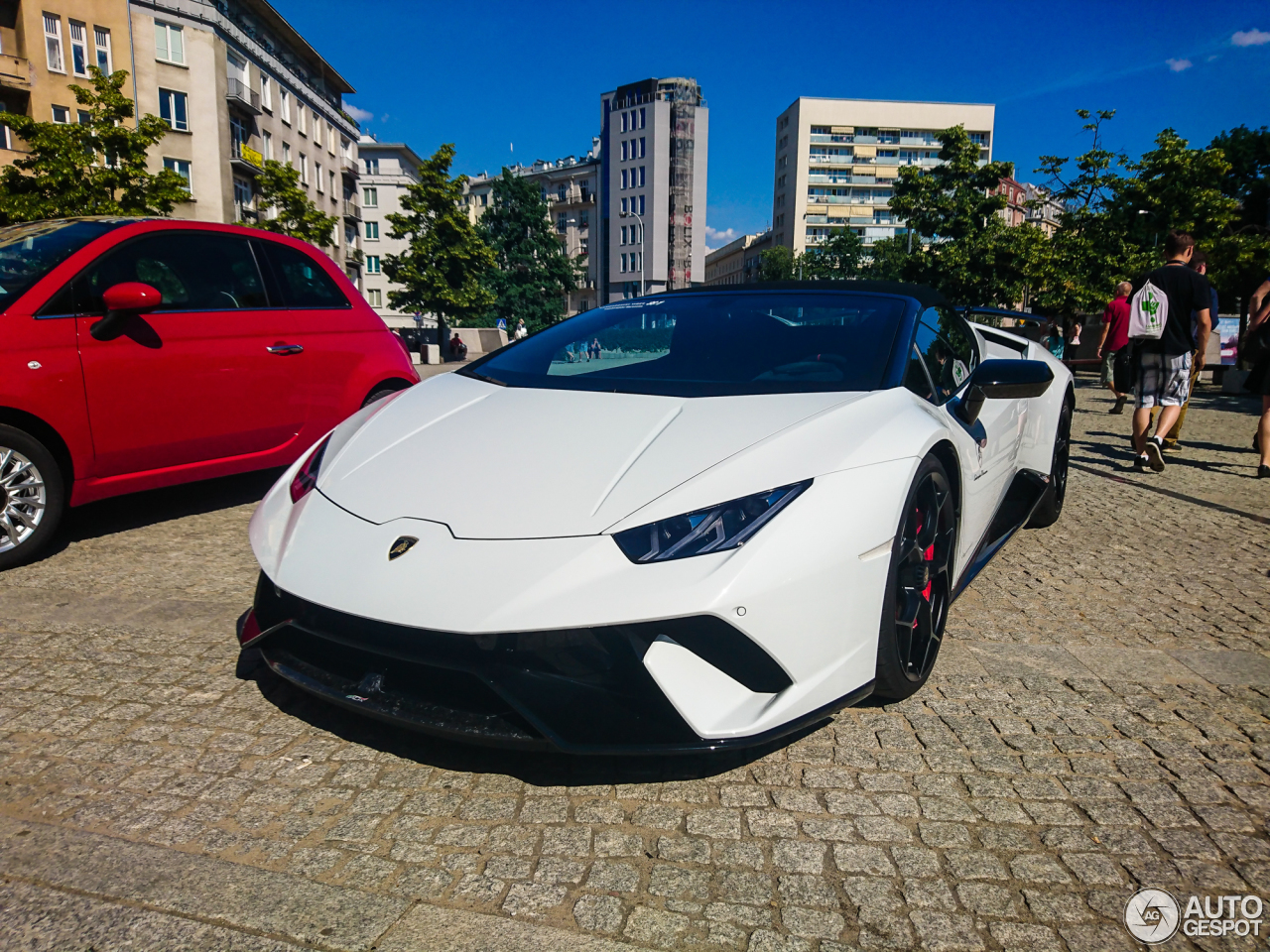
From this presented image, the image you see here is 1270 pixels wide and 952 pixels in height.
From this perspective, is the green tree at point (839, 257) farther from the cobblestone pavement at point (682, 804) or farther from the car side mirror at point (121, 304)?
the cobblestone pavement at point (682, 804)

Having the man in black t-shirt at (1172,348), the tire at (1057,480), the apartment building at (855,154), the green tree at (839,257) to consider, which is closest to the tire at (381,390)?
the tire at (1057,480)

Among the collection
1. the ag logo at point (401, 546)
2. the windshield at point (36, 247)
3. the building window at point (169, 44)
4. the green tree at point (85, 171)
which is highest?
the building window at point (169, 44)

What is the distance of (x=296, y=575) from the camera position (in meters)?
2.28

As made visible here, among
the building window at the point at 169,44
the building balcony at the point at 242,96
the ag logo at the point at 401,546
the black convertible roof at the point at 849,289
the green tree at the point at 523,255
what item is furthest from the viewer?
the green tree at the point at 523,255

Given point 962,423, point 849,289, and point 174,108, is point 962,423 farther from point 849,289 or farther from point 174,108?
point 174,108

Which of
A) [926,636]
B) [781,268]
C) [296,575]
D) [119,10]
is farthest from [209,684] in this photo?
[781,268]

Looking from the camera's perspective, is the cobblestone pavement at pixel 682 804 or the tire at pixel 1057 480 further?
the tire at pixel 1057 480

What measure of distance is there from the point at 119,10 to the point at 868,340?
42600 mm

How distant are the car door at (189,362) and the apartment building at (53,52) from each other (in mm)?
33785

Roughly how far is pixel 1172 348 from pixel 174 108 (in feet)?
136

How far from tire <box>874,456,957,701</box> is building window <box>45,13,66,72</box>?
4165cm

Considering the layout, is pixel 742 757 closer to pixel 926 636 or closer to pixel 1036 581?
pixel 926 636

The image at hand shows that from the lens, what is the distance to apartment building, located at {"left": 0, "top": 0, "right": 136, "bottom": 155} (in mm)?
32375

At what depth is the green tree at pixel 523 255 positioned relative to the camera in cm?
6800
